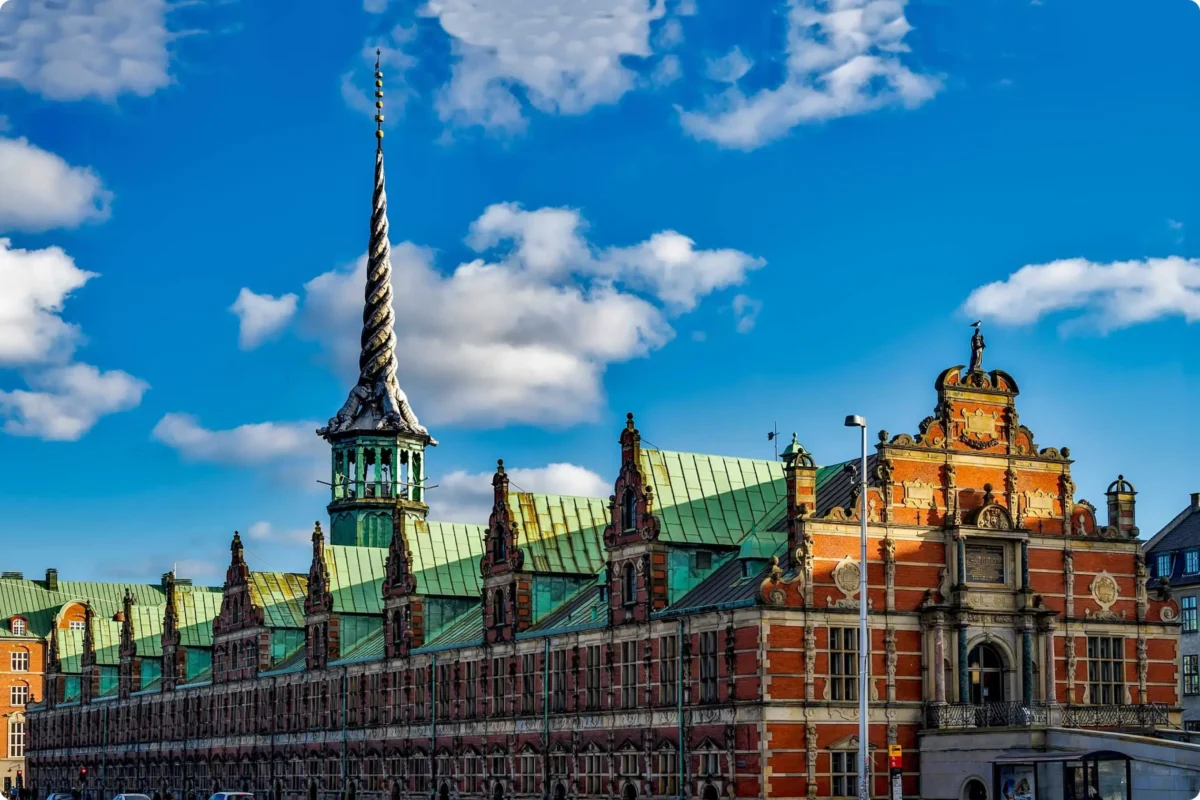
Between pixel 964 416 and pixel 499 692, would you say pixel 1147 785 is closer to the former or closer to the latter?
pixel 964 416

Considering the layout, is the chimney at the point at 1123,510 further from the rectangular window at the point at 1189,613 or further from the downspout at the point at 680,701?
the rectangular window at the point at 1189,613

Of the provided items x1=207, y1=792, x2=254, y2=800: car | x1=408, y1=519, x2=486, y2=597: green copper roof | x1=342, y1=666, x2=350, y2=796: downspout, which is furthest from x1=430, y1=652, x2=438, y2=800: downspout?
x1=342, y1=666, x2=350, y2=796: downspout

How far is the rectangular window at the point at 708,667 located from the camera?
2862 inches

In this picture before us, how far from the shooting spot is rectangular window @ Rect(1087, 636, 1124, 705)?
76938 mm

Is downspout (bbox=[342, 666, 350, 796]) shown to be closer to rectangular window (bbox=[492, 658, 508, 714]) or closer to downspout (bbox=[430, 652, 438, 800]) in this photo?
downspout (bbox=[430, 652, 438, 800])

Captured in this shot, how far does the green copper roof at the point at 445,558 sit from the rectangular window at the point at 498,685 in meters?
10.9

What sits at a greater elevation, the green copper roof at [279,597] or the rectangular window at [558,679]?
the green copper roof at [279,597]

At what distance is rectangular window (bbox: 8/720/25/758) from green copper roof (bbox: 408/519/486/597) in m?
84.4

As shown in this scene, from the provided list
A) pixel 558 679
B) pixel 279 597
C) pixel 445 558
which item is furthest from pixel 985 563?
pixel 279 597

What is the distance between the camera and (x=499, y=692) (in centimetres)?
8919

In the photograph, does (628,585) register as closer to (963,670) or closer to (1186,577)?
(963,670)

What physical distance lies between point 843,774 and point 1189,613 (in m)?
49.9

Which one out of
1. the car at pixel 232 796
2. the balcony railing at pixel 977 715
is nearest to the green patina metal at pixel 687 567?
the balcony railing at pixel 977 715

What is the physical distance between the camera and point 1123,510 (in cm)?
7894
